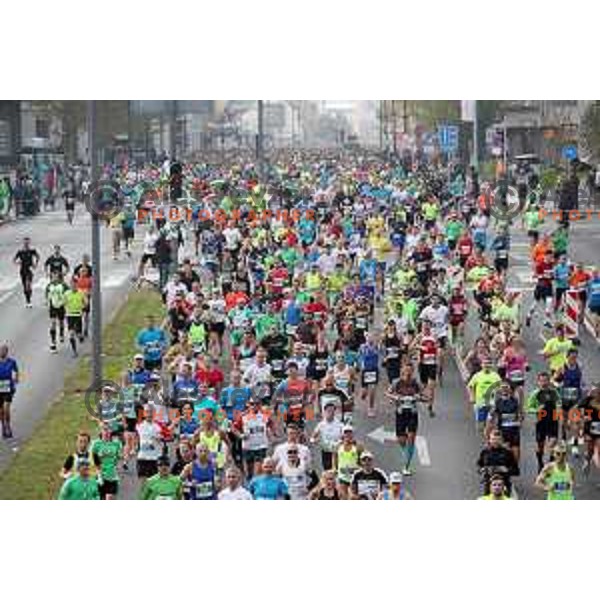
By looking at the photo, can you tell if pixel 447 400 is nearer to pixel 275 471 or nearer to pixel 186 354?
pixel 186 354

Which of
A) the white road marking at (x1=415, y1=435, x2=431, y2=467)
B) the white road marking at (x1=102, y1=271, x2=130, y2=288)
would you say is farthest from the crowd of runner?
the white road marking at (x1=102, y1=271, x2=130, y2=288)

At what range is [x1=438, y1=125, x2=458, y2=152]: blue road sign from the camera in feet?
115

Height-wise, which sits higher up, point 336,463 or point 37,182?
point 37,182

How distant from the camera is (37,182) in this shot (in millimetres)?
20938

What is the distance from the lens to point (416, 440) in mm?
17672

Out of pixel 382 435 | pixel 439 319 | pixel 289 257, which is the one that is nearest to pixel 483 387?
pixel 382 435

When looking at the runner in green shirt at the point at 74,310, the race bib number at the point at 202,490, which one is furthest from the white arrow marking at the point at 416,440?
the runner in green shirt at the point at 74,310

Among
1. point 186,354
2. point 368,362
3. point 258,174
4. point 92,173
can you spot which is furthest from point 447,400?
point 258,174

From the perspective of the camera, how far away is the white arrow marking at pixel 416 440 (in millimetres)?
17112

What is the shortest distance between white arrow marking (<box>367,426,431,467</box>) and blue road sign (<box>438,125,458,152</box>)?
56.6ft

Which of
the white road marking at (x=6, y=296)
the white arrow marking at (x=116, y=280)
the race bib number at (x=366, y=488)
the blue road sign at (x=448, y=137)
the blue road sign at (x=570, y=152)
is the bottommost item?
the race bib number at (x=366, y=488)

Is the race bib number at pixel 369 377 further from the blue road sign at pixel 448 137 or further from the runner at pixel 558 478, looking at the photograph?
the blue road sign at pixel 448 137

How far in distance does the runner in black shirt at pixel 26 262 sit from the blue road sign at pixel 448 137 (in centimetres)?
1451
